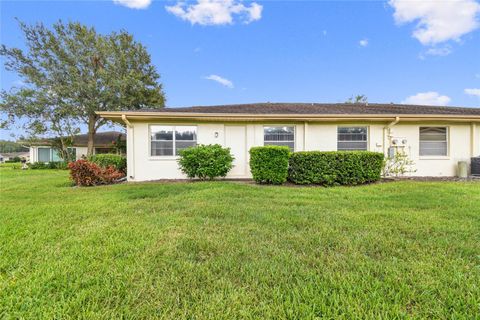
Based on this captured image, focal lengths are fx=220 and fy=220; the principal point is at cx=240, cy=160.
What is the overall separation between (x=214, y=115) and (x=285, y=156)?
10.8 ft

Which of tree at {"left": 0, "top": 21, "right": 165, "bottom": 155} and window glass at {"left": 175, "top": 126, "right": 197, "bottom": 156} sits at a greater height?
tree at {"left": 0, "top": 21, "right": 165, "bottom": 155}

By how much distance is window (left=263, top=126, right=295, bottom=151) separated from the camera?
9.41 m

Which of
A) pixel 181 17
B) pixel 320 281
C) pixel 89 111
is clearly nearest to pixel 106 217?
pixel 320 281

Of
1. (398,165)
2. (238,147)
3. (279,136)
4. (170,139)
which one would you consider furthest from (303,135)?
(170,139)

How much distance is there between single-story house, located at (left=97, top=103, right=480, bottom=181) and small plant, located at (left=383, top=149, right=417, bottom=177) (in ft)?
0.71

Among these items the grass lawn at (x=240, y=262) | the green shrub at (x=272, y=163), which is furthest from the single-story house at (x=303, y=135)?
the grass lawn at (x=240, y=262)

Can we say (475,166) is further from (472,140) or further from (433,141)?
(433,141)

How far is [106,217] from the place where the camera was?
12.9ft

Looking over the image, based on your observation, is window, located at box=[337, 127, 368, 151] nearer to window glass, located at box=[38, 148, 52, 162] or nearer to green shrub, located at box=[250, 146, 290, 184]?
green shrub, located at box=[250, 146, 290, 184]

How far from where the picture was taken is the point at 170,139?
914cm

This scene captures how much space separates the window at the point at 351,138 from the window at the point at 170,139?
6.25 m

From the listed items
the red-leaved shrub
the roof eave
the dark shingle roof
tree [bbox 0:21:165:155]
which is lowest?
the red-leaved shrub

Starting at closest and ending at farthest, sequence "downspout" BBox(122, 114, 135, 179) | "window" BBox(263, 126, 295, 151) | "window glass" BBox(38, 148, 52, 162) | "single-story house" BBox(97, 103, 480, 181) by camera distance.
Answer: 1. "downspout" BBox(122, 114, 135, 179)
2. "single-story house" BBox(97, 103, 480, 181)
3. "window" BBox(263, 126, 295, 151)
4. "window glass" BBox(38, 148, 52, 162)

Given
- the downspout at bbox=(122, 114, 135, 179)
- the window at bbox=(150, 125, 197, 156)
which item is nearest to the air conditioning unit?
the window at bbox=(150, 125, 197, 156)
